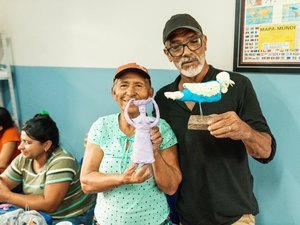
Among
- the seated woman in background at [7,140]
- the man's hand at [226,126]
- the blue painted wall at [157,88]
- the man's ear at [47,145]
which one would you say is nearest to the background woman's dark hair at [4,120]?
the seated woman in background at [7,140]

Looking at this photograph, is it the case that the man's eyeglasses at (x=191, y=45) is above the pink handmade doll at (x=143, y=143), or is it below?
above

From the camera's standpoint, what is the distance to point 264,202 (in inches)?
63.0

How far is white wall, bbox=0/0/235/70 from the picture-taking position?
63.8 inches

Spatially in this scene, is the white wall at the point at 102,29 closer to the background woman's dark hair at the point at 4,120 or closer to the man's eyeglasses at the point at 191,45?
the man's eyeglasses at the point at 191,45

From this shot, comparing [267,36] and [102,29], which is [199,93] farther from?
[102,29]

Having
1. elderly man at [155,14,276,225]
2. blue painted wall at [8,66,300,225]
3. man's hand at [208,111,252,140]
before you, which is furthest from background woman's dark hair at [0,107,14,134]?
man's hand at [208,111,252,140]

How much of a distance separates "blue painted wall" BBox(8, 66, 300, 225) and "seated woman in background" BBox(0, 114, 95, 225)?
1.80ft

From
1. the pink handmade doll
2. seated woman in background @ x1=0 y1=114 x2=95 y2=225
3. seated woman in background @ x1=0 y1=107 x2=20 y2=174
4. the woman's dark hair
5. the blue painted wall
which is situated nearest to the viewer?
the pink handmade doll

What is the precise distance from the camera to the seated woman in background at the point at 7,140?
2285 millimetres

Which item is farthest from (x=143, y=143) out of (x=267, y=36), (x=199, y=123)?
(x=267, y=36)

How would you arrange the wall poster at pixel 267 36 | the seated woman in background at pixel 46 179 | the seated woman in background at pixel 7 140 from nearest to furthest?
the wall poster at pixel 267 36
the seated woman in background at pixel 46 179
the seated woman in background at pixel 7 140

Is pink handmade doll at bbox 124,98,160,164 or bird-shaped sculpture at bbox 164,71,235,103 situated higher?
bird-shaped sculpture at bbox 164,71,235,103

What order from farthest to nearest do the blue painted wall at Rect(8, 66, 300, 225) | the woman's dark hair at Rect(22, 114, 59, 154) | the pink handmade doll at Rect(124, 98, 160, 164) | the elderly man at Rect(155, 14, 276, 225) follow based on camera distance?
the woman's dark hair at Rect(22, 114, 59, 154), the blue painted wall at Rect(8, 66, 300, 225), the elderly man at Rect(155, 14, 276, 225), the pink handmade doll at Rect(124, 98, 160, 164)

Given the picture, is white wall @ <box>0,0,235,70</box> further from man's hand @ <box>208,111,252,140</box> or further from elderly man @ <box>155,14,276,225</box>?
man's hand @ <box>208,111,252,140</box>
